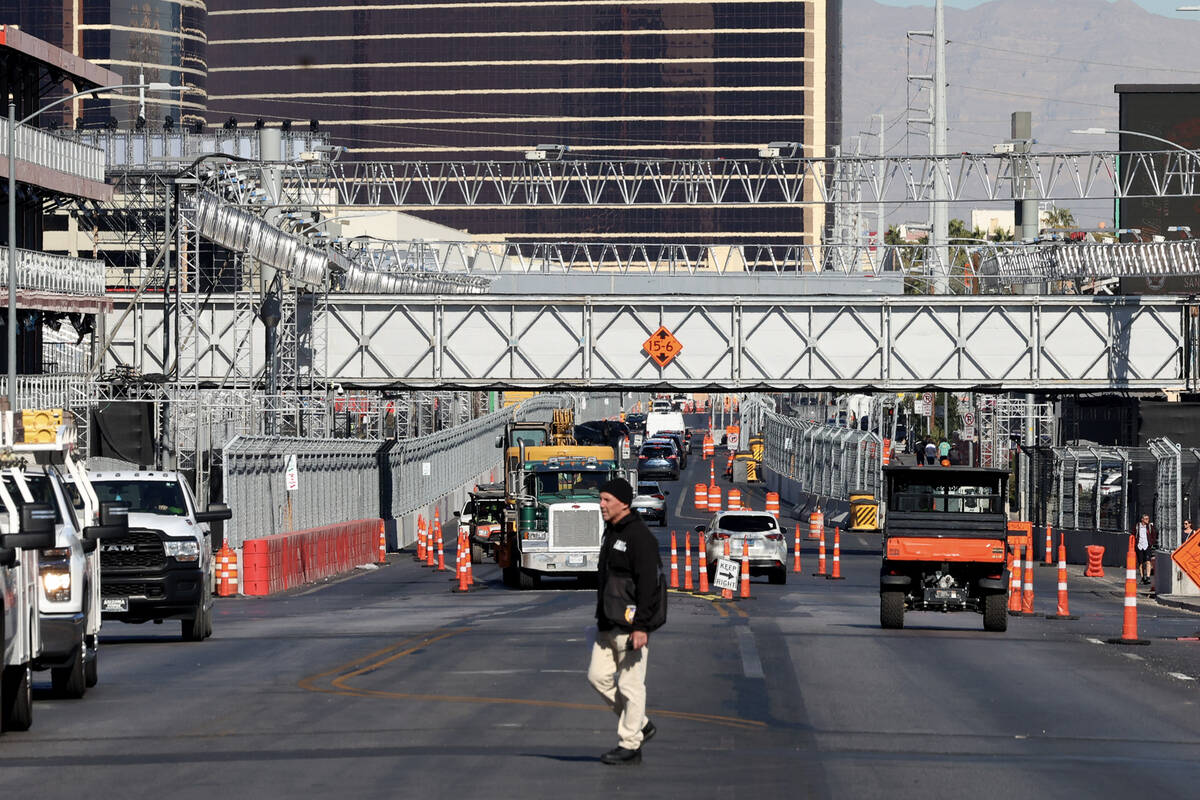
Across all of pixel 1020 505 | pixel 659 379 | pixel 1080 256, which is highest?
pixel 1080 256

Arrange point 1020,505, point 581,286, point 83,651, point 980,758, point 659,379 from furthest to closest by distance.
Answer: point 581,286, point 1020,505, point 659,379, point 83,651, point 980,758

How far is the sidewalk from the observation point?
37.4 meters

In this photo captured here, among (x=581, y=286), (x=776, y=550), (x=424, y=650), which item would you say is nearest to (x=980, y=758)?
(x=424, y=650)

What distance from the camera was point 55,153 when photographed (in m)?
63.8

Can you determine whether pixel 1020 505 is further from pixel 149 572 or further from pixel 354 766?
pixel 354 766

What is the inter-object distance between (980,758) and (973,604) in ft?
45.8

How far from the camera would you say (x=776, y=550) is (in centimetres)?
4181

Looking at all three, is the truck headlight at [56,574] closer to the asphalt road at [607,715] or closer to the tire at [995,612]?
the asphalt road at [607,715]

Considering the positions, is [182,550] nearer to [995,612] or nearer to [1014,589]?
[995,612]

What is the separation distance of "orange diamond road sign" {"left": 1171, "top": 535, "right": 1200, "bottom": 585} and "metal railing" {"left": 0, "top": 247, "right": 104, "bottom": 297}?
39286 mm

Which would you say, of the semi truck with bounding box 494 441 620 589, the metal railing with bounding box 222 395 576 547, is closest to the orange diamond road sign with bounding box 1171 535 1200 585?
the semi truck with bounding box 494 441 620 589

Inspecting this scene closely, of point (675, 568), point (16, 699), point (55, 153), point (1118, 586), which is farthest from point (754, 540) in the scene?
point (55, 153)

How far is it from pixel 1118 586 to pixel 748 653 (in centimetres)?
2521

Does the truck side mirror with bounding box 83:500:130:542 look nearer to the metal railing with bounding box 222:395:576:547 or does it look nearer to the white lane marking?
the white lane marking
